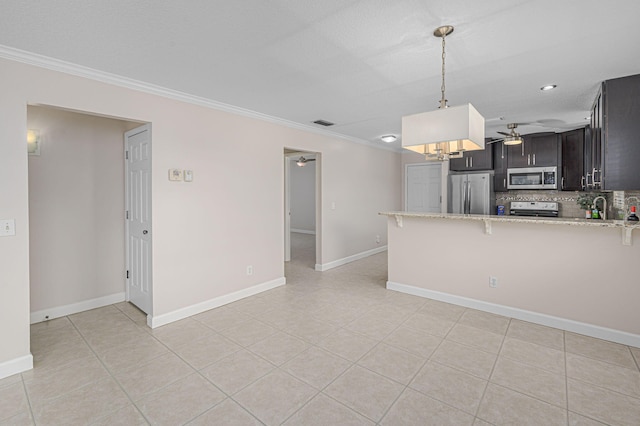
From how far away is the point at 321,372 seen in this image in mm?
2307

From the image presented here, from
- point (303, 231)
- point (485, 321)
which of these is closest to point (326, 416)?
point (485, 321)

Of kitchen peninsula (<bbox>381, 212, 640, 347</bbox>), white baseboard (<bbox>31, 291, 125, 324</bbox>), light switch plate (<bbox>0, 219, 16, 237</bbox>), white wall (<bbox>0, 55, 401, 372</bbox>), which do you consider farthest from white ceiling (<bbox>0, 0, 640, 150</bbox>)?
white baseboard (<bbox>31, 291, 125, 324</bbox>)

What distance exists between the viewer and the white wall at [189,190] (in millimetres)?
2309

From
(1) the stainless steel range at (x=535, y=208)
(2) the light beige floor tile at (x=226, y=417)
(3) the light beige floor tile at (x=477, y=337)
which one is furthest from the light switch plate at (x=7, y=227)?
(1) the stainless steel range at (x=535, y=208)

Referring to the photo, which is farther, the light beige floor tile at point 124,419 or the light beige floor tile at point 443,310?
the light beige floor tile at point 443,310

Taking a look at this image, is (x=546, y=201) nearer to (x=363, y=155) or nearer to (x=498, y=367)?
(x=363, y=155)

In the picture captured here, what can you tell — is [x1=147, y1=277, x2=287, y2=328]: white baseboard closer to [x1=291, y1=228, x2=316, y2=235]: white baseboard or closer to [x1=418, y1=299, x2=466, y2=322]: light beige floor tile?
[x1=418, y1=299, x2=466, y2=322]: light beige floor tile

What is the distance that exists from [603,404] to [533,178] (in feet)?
15.0

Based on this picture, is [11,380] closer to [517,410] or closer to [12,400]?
[12,400]

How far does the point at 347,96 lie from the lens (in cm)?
340

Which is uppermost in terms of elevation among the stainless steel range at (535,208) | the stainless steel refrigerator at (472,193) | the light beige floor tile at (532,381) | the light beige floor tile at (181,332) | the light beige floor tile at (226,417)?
the stainless steel refrigerator at (472,193)

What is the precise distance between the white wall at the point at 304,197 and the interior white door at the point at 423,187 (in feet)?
11.7

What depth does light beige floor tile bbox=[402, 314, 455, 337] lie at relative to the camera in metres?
2.97

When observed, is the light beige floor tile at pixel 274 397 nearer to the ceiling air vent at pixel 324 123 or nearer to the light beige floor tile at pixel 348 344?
the light beige floor tile at pixel 348 344
